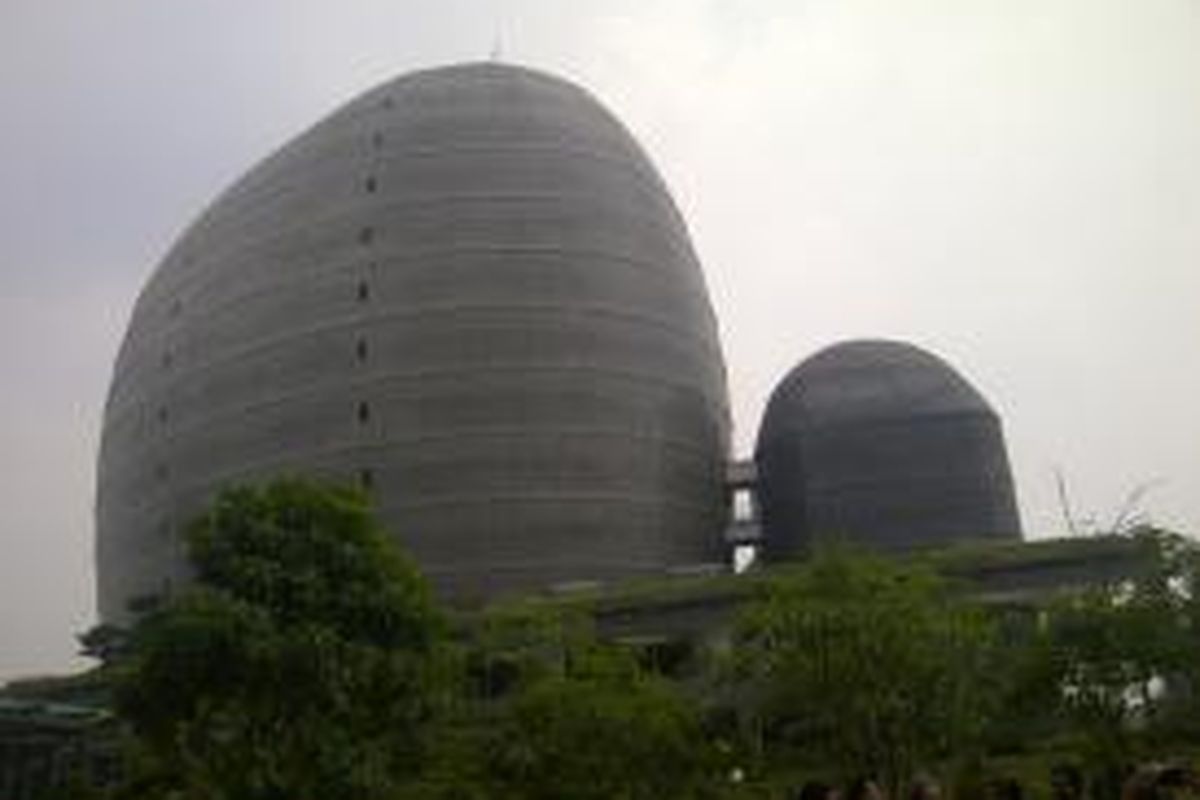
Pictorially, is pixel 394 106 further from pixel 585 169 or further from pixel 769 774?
pixel 769 774

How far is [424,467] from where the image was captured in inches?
3182

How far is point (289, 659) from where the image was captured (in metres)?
Answer: 38.5

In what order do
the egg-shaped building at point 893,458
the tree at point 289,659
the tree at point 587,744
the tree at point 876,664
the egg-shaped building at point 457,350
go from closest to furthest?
the tree at point 587,744 → the tree at point 876,664 → the tree at point 289,659 → the egg-shaped building at point 893,458 → the egg-shaped building at point 457,350

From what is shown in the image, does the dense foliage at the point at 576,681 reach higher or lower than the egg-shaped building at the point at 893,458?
lower

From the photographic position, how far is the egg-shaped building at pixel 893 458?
263ft

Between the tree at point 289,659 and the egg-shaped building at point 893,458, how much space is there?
4089 centimetres

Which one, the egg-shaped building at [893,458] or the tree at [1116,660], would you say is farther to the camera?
the egg-shaped building at [893,458]

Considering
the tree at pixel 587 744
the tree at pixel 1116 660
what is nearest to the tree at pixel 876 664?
the tree at pixel 1116 660

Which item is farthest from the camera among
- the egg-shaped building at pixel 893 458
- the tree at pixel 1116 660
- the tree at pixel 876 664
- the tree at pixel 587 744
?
the egg-shaped building at pixel 893 458

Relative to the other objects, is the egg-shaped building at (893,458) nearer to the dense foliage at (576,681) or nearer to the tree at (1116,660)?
the dense foliage at (576,681)

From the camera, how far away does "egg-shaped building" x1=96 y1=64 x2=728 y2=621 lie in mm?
81250

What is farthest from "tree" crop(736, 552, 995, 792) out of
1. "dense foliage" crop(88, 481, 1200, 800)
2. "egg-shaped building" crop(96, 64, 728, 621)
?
"egg-shaped building" crop(96, 64, 728, 621)

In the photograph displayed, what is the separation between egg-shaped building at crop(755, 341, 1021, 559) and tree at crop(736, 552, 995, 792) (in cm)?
3917

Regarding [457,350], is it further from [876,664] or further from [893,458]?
[876,664]
